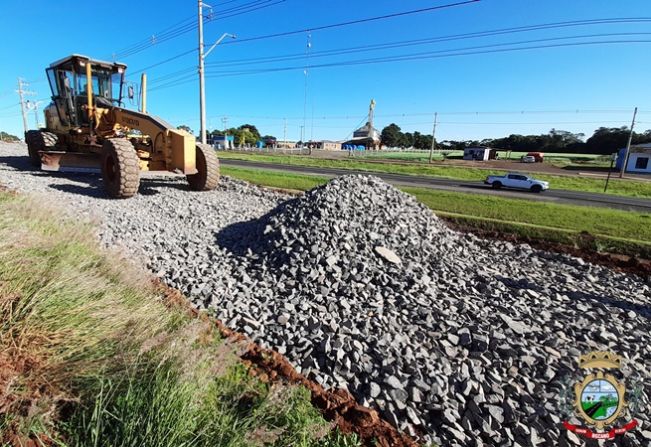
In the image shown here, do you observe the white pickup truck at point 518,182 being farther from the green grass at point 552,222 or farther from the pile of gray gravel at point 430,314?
the pile of gray gravel at point 430,314

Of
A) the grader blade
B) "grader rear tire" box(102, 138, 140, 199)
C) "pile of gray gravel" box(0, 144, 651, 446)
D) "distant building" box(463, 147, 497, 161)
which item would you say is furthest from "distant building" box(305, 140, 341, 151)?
"pile of gray gravel" box(0, 144, 651, 446)

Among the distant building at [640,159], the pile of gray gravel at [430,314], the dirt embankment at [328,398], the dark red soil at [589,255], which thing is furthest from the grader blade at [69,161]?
the distant building at [640,159]

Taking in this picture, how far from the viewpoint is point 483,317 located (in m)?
4.41

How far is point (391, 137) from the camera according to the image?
120 m

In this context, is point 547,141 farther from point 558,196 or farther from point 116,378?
point 116,378

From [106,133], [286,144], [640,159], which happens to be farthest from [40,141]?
[286,144]

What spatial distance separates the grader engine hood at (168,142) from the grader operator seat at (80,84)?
2.15 meters

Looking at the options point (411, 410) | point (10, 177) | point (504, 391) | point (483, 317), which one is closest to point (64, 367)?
point (411, 410)

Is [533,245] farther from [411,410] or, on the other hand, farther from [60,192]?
[60,192]

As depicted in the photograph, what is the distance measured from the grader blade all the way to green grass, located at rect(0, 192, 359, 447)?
28.6 ft

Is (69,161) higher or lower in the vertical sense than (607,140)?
lower

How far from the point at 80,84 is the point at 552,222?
14.5 m

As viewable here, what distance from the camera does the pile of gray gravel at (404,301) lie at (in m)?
3.10

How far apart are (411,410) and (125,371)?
228 cm
